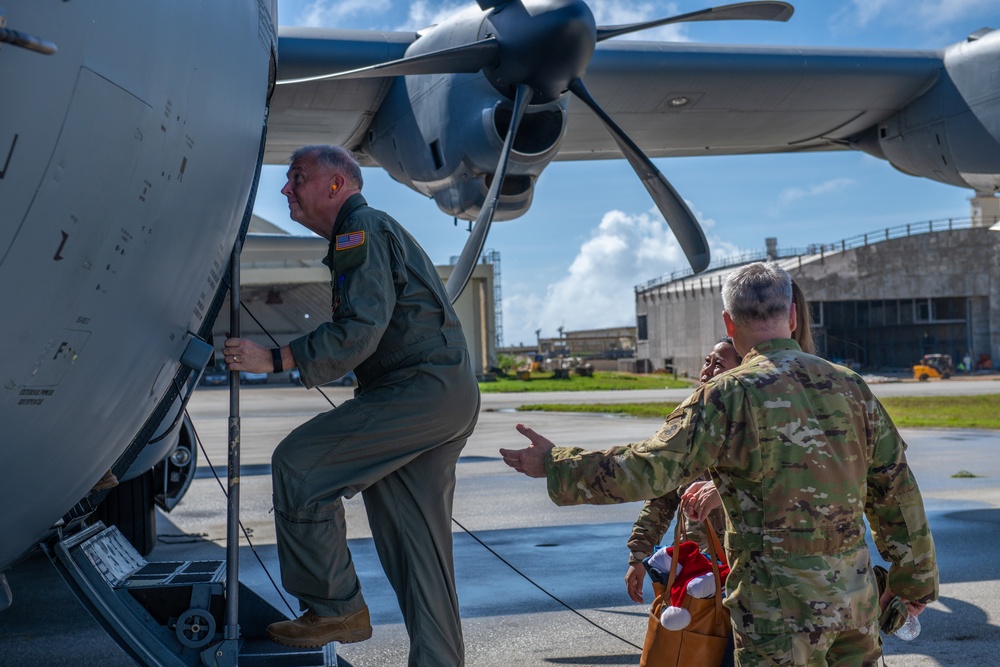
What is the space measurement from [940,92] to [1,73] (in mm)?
9457

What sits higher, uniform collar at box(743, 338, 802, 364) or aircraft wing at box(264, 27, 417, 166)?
aircraft wing at box(264, 27, 417, 166)

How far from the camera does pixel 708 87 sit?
31.2 feet

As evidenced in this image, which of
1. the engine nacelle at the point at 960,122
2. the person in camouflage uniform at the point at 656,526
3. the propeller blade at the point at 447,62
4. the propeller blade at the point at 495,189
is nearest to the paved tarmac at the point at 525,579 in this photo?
the person in camouflage uniform at the point at 656,526

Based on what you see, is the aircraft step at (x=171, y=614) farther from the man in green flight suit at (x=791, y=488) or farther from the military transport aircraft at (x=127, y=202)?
the man in green flight suit at (x=791, y=488)

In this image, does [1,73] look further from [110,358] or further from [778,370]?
[778,370]

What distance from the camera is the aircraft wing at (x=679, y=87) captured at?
27.6 feet

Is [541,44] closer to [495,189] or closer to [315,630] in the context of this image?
[495,189]

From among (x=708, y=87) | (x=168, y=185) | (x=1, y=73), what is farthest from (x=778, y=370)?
(x=708, y=87)

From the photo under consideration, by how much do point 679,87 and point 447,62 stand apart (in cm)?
291

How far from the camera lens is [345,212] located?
3.28 metres

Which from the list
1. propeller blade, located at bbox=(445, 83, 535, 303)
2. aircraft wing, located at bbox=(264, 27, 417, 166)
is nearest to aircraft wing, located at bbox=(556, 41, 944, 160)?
propeller blade, located at bbox=(445, 83, 535, 303)

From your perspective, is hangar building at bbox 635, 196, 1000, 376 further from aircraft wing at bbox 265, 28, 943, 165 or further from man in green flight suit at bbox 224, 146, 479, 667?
man in green flight suit at bbox 224, 146, 479, 667

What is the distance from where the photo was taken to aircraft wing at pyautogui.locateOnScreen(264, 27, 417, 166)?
8.23 metres

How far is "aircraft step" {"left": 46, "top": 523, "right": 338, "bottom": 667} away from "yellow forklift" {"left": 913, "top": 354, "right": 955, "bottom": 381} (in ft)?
122
